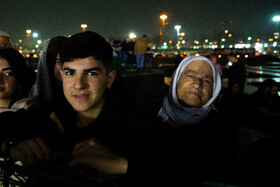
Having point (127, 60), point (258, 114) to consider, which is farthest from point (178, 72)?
point (127, 60)

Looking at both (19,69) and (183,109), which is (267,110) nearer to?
(183,109)

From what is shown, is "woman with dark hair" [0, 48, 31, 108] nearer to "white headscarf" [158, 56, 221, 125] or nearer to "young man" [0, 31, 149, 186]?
"young man" [0, 31, 149, 186]

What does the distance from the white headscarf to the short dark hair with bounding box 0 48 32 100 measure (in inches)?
61.3

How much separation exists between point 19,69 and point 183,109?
70.5 inches

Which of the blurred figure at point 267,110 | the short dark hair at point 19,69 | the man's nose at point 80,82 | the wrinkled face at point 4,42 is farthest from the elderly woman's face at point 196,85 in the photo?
the blurred figure at point 267,110

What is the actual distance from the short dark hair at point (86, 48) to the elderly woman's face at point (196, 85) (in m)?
1.06

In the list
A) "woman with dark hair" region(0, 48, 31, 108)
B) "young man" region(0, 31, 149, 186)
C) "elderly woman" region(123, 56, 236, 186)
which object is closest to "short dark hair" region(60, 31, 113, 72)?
"young man" region(0, 31, 149, 186)

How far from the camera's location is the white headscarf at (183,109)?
2.42m

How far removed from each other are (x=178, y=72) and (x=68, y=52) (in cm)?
149

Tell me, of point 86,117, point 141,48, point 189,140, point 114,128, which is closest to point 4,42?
point 86,117

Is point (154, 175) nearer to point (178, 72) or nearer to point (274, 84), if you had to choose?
point (178, 72)

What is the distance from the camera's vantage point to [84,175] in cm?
121

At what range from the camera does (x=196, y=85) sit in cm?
250

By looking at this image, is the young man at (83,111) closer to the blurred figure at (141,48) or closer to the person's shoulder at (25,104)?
the person's shoulder at (25,104)
